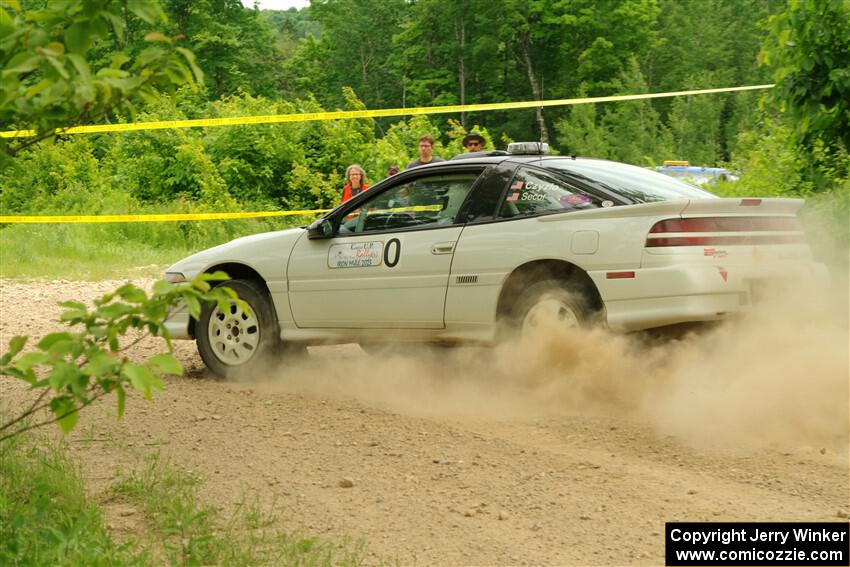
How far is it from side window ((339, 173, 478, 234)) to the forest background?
2.27 meters

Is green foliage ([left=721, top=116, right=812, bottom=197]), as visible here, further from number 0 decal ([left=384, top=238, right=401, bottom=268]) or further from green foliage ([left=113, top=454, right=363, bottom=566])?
green foliage ([left=113, top=454, right=363, bottom=566])

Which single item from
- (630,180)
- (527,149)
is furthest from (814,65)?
(630,180)

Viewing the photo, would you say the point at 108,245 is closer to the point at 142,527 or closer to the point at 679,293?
the point at 679,293

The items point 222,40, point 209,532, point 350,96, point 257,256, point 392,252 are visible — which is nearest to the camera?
point 209,532

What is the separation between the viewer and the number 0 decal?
8.18 metres

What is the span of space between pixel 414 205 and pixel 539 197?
104cm

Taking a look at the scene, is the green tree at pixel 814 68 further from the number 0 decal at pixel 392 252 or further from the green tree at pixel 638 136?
the green tree at pixel 638 136

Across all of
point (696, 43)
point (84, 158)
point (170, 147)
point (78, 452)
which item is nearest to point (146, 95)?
point (78, 452)

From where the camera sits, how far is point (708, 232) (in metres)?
7.07

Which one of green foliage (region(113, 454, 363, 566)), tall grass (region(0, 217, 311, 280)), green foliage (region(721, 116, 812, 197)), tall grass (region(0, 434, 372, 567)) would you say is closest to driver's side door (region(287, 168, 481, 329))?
tall grass (region(0, 434, 372, 567))

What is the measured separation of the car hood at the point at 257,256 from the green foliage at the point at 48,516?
8.19 ft

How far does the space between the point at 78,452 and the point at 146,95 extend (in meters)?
3.52

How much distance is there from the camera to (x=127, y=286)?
355 centimetres

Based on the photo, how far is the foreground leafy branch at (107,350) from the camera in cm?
337
